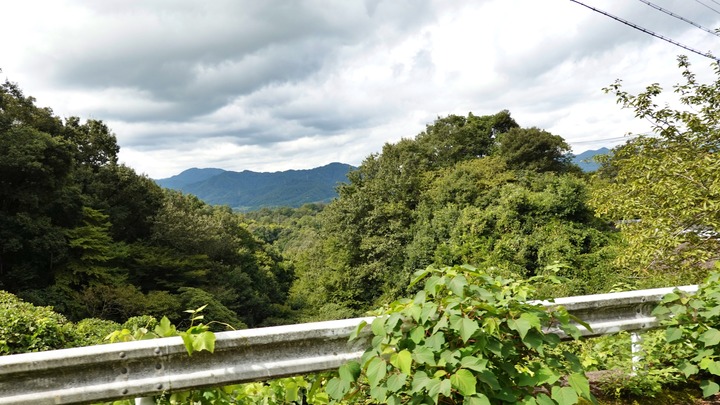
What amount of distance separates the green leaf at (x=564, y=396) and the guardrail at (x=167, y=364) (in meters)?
0.45

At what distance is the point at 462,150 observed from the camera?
3173cm

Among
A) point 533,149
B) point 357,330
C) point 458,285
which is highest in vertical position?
point 533,149

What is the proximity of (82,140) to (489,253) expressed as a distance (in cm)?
2489

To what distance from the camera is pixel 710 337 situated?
2.08 meters

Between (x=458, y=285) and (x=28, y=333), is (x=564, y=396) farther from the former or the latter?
(x=28, y=333)

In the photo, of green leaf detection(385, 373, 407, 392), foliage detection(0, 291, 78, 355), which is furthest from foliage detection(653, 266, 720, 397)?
foliage detection(0, 291, 78, 355)

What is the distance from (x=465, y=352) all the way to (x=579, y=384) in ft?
1.55

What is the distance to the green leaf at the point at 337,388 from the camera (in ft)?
5.36

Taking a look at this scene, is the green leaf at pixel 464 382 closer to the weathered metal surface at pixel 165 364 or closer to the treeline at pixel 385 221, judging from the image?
the weathered metal surface at pixel 165 364

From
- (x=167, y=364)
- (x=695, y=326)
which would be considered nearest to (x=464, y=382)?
(x=167, y=364)

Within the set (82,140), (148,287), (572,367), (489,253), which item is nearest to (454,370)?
(572,367)

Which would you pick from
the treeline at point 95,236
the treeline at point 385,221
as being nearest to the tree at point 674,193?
the treeline at point 385,221

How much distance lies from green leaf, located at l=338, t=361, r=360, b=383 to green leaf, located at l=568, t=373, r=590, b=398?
2.84ft

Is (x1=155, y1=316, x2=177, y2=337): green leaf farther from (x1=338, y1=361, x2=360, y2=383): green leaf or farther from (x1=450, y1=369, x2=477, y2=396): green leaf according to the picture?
(x1=450, y1=369, x2=477, y2=396): green leaf
